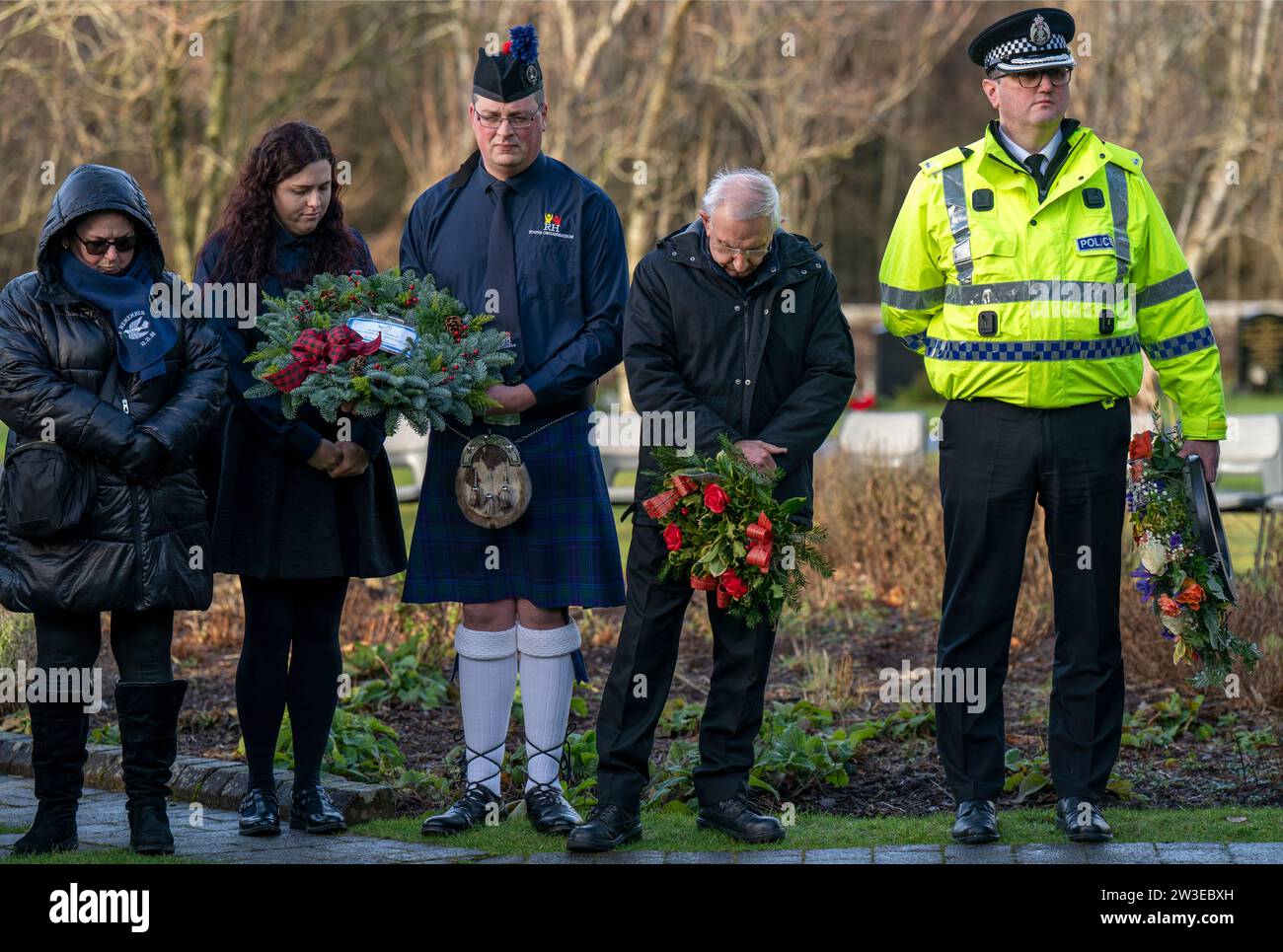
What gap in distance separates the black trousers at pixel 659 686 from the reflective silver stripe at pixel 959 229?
1.22 m

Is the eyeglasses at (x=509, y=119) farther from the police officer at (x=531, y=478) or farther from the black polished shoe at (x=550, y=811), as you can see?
the black polished shoe at (x=550, y=811)

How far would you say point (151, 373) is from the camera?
16.8 feet

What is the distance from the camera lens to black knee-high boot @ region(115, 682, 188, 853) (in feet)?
16.9

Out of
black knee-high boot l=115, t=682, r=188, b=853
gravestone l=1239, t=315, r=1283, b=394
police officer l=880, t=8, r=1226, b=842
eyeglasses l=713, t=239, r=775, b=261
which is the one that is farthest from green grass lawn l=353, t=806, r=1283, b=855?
gravestone l=1239, t=315, r=1283, b=394

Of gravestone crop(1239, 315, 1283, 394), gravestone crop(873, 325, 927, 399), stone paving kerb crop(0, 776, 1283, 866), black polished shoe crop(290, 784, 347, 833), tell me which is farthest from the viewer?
gravestone crop(873, 325, 927, 399)

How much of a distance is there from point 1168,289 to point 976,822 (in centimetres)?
172

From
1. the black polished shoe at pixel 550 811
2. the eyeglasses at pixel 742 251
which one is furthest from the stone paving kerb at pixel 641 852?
the eyeglasses at pixel 742 251

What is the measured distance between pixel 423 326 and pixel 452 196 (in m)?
0.62

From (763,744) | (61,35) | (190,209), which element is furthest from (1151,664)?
(190,209)

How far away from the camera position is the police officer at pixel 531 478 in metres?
5.56

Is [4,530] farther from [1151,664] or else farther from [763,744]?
[1151,664]

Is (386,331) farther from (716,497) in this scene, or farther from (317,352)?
(716,497)

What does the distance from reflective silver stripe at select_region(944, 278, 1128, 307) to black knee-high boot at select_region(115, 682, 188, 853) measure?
276 cm

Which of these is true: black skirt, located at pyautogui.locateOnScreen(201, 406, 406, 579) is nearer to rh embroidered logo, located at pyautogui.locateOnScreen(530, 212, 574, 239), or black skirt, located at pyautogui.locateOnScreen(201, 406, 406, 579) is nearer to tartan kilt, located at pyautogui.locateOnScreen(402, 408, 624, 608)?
tartan kilt, located at pyautogui.locateOnScreen(402, 408, 624, 608)
